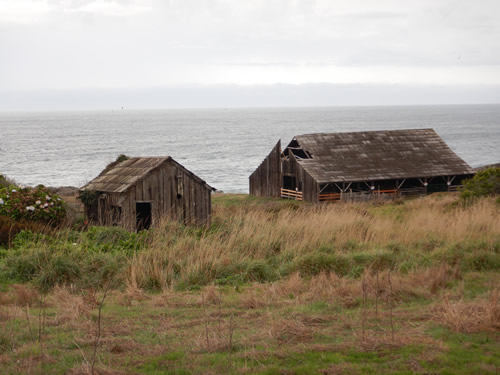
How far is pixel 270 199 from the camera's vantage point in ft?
153

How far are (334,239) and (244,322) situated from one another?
6.80 m

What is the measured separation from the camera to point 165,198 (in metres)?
21.9

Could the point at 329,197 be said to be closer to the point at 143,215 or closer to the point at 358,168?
the point at 358,168

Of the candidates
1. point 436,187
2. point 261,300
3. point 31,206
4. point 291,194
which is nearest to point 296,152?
point 291,194

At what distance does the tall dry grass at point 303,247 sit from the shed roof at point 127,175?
584 cm

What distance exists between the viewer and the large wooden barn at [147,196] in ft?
69.8

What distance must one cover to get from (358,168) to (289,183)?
6.50 meters

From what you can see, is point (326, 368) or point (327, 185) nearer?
point (326, 368)

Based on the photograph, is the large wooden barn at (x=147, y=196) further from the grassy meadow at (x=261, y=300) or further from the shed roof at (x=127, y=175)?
the grassy meadow at (x=261, y=300)

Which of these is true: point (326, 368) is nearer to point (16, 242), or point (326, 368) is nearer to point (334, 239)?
point (334, 239)

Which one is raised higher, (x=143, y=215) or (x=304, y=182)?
(x=143, y=215)

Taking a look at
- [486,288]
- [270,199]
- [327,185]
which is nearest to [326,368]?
[486,288]

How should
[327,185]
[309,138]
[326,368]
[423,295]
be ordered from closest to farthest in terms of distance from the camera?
[326,368] → [423,295] → [327,185] → [309,138]

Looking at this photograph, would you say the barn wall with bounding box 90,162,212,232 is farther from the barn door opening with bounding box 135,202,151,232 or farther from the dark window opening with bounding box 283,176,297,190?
the dark window opening with bounding box 283,176,297,190
